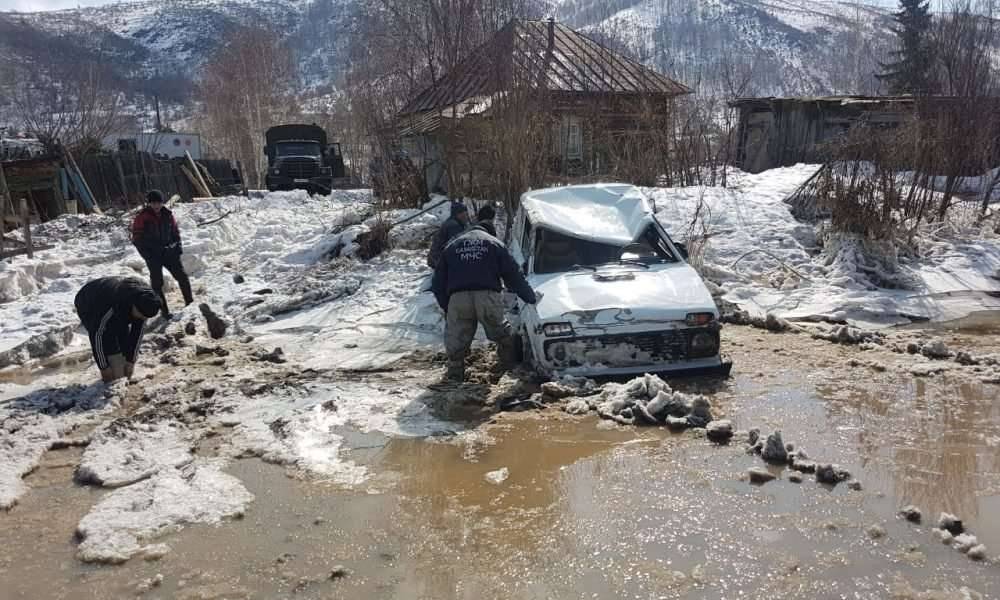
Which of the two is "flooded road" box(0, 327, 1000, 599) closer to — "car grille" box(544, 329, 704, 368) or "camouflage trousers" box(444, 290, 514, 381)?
"car grille" box(544, 329, 704, 368)

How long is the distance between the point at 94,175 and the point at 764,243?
19907 millimetres

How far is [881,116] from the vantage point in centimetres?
2011

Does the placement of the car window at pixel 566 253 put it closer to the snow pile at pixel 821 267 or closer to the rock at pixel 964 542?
the snow pile at pixel 821 267

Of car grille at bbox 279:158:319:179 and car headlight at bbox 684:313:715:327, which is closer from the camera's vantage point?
car headlight at bbox 684:313:715:327

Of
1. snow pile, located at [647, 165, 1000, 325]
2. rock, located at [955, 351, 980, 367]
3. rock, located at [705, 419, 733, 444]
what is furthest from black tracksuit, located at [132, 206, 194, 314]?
rock, located at [955, 351, 980, 367]

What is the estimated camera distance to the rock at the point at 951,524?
3.52 meters

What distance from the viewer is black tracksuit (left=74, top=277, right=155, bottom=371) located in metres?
6.31

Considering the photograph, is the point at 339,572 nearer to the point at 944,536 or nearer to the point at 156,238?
the point at 944,536

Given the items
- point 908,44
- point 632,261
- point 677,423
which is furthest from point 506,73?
point 908,44

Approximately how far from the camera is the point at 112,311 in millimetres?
6348

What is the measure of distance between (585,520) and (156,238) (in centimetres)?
736

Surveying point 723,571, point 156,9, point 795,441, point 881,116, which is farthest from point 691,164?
point 156,9

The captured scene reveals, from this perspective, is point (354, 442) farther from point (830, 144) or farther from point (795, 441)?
point (830, 144)

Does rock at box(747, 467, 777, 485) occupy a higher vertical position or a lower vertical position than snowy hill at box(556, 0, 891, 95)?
lower
